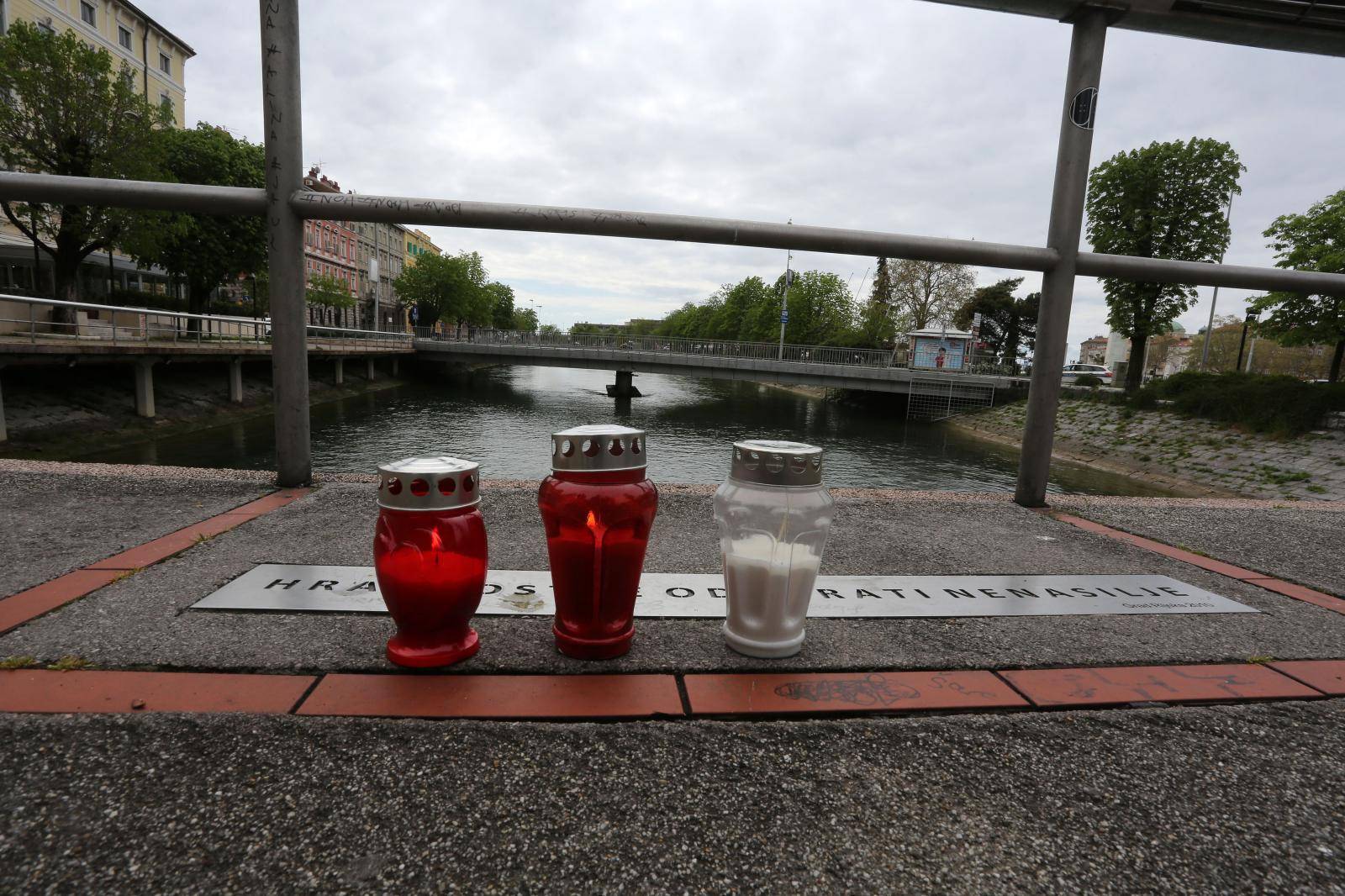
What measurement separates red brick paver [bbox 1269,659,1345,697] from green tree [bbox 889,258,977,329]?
49.3 m

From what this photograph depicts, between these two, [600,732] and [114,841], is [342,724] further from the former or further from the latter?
[600,732]

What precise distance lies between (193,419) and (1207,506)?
2278 centimetres

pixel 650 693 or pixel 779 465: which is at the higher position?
pixel 779 465

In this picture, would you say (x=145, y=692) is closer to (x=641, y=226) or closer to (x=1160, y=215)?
(x=641, y=226)

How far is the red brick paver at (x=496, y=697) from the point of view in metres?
1.43

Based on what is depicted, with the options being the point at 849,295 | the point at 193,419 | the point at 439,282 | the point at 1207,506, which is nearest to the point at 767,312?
the point at 849,295

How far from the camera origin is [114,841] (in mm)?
1048

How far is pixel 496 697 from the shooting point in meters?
1.50

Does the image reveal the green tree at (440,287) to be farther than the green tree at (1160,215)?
Yes

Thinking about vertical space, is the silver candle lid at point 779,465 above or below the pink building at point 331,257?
below

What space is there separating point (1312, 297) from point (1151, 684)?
3134cm

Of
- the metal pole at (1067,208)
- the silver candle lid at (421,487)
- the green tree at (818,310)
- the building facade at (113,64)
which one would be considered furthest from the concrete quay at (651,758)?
the green tree at (818,310)

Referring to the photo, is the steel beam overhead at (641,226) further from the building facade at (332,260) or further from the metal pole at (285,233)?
the building facade at (332,260)

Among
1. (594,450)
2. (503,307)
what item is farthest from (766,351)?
(503,307)
